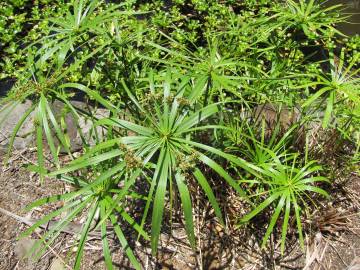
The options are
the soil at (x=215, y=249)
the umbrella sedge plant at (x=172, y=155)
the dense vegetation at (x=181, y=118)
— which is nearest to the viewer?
the umbrella sedge plant at (x=172, y=155)

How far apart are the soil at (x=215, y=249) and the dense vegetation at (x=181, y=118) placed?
0.09 metres

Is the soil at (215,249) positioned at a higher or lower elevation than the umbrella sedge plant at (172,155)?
lower

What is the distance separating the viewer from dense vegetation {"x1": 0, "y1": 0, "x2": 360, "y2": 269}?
59.9 inches

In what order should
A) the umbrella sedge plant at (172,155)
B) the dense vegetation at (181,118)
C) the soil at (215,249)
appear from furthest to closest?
the soil at (215,249)
the dense vegetation at (181,118)
the umbrella sedge plant at (172,155)

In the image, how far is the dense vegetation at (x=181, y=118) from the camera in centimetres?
152

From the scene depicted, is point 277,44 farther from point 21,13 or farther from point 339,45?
point 21,13

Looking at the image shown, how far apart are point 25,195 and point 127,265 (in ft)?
2.66

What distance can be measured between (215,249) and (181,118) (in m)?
0.95

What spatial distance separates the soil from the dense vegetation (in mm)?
87

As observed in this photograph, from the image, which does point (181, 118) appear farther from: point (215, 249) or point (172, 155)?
point (215, 249)

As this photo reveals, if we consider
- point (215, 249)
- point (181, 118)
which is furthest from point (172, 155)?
point (215, 249)

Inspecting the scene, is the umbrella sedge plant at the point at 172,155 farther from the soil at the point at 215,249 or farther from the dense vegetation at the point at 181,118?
the soil at the point at 215,249

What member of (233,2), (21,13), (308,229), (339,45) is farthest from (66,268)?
(339,45)

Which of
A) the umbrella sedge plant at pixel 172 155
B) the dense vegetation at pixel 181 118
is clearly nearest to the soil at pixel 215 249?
the dense vegetation at pixel 181 118
